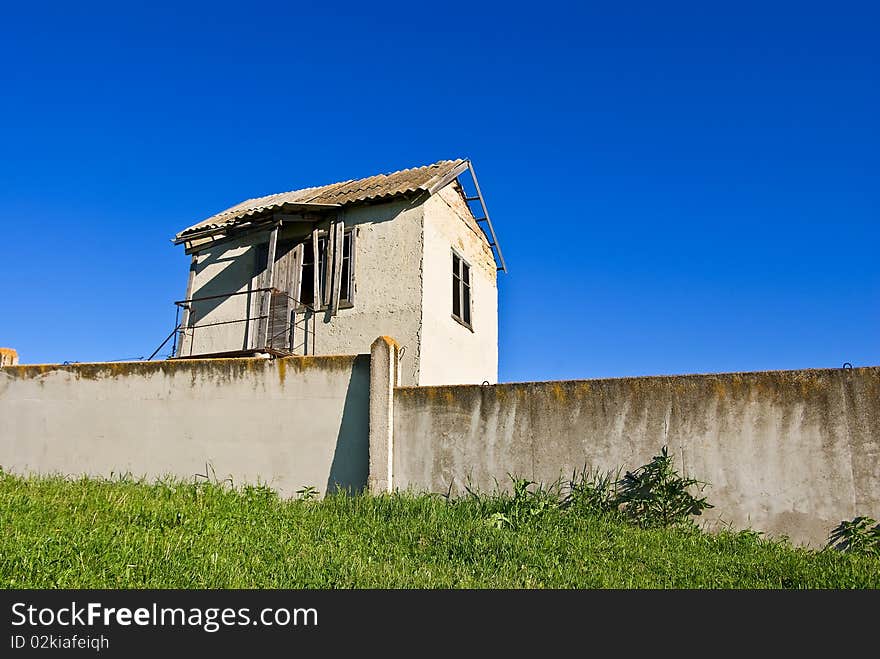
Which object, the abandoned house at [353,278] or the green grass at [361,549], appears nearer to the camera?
the green grass at [361,549]

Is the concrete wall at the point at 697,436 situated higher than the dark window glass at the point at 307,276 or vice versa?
the dark window glass at the point at 307,276

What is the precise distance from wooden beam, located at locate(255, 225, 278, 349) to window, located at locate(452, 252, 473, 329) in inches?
139

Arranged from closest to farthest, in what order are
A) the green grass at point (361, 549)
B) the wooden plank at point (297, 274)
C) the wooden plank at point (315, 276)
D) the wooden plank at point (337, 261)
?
the green grass at point (361, 549) → the wooden plank at point (337, 261) → the wooden plank at point (315, 276) → the wooden plank at point (297, 274)

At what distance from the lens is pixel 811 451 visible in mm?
6547

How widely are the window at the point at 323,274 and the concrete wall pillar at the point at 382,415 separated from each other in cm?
378

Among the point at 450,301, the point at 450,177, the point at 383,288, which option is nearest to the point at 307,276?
the point at 383,288

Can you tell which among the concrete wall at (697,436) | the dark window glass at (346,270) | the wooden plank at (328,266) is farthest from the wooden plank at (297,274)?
the concrete wall at (697,436)

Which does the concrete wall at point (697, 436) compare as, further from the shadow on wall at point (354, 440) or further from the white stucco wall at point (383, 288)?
A: the white stucco wall at point (383, 288)

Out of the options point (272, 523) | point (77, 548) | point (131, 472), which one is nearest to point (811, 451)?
point (272, 523)

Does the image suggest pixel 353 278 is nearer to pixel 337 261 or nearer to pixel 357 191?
pixel 337 261

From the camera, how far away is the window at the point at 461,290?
13016 millimetres

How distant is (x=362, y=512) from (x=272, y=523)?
106 cm

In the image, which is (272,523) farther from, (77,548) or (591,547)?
(591,547)

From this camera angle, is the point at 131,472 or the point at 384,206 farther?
the point at 384,206
